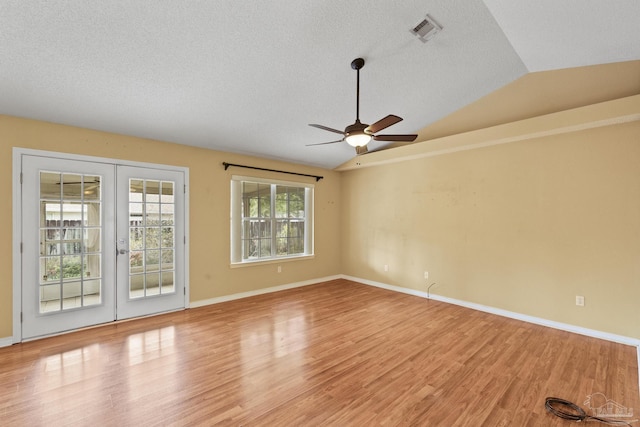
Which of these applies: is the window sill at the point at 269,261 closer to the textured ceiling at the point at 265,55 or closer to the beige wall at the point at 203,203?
the beige wall at the point at 203,203

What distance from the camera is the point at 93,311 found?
359cm

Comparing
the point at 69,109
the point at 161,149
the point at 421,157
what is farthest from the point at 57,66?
the point at 421,157

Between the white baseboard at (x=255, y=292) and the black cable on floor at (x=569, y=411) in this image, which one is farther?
the white baseboard at (x=255, y=292)

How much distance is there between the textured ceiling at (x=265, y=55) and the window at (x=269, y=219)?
56.2 inches

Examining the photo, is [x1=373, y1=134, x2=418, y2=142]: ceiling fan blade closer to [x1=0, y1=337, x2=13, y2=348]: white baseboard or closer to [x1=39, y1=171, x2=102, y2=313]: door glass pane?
[x1=39, y1=171, x2=102, y2=313]: door glass pane

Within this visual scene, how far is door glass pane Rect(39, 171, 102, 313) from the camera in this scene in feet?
10.9

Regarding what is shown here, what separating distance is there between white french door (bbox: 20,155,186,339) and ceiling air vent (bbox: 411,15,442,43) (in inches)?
143

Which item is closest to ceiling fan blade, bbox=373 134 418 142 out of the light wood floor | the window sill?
the light wood floor

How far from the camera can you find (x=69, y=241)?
136 inches

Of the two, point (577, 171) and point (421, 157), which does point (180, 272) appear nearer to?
point (421, 157)

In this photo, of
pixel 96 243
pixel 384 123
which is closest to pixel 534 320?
pixel 384 123

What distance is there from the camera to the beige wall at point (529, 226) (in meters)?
3.26

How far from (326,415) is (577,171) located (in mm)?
4013

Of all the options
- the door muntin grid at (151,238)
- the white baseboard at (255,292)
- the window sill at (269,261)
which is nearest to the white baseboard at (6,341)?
the door muntin grid at (151,238)
